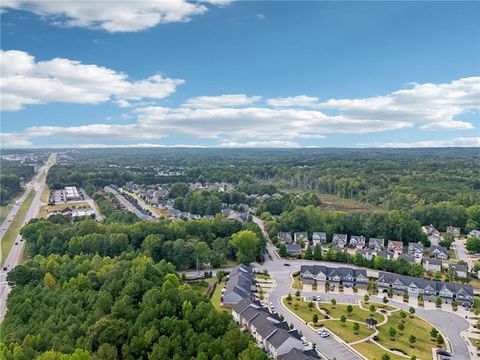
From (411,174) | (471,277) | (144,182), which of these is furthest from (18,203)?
(411,174)

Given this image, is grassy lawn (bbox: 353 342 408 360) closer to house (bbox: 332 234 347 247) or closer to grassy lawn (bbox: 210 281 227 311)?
grassy lawn (bbox: 210 281 227 311)

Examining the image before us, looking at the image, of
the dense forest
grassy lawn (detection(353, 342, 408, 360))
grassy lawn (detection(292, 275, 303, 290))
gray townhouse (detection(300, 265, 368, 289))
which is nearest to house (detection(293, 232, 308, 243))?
grassy lawn (detection(292, 275, 303, 290))

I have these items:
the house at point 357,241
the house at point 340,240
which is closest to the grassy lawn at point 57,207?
the house at point 340,240

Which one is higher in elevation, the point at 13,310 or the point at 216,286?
the point at 13,310

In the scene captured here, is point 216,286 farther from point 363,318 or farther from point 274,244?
point 274,244

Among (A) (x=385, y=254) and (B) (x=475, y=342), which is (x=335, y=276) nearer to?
(A) (x=385, y=254)

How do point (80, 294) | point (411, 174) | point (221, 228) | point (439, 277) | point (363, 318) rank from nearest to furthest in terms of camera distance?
point (80, 294) → point (363, 318) → point (439, 277) → point (221, 228) → point (411, 174)
